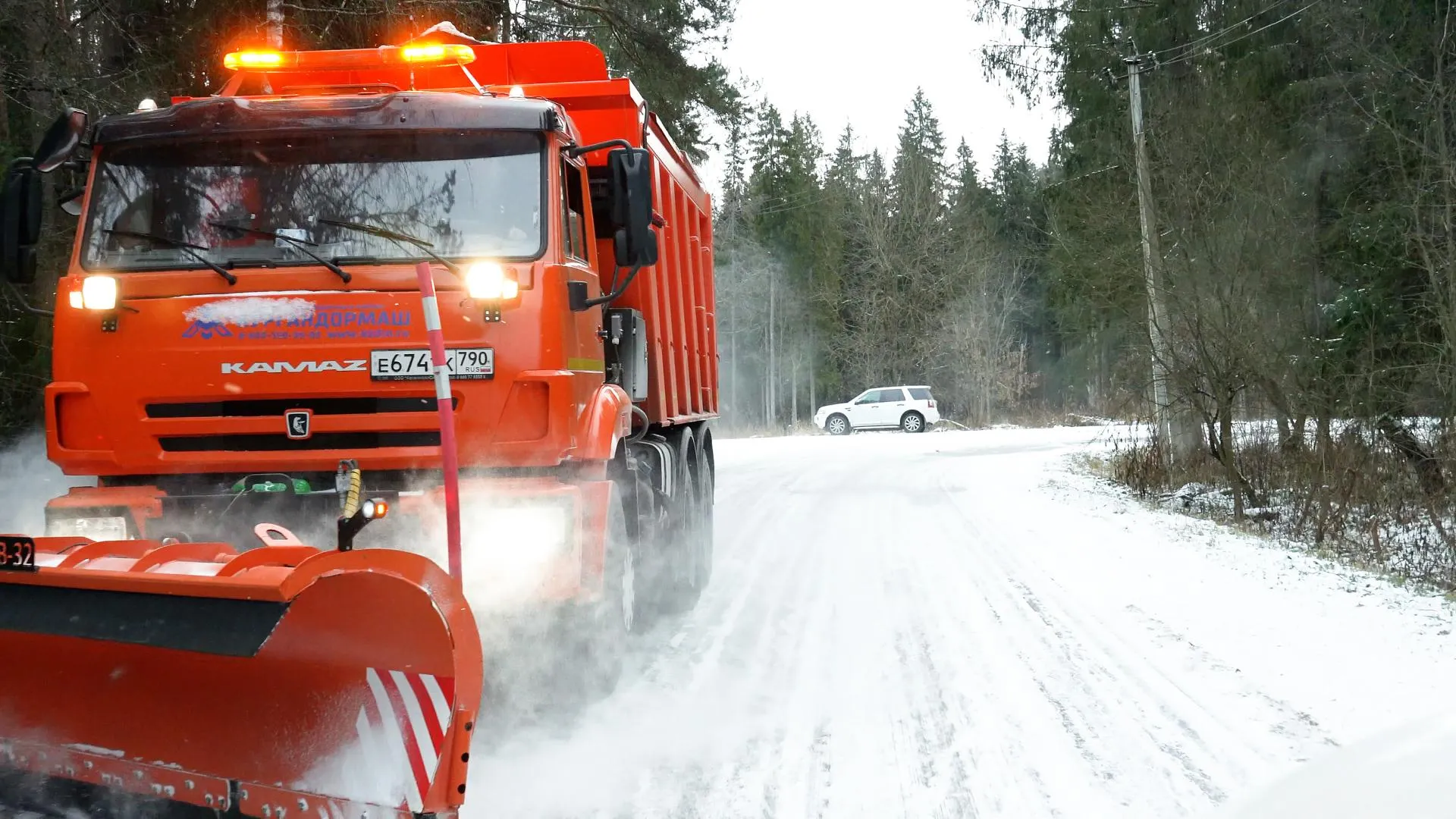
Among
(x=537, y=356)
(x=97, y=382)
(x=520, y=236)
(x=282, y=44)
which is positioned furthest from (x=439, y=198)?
(x=282, y=44)

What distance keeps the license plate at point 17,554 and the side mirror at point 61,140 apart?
2.18 meters

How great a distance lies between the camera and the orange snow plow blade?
2.91 metres

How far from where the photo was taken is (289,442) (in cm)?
456

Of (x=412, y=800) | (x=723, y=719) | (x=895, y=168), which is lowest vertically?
(x=723, y=719)

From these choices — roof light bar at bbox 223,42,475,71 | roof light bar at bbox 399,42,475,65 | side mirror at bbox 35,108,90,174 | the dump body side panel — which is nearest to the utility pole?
Result: the dump body side panel

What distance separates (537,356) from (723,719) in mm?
1816

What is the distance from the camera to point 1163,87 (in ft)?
53.9

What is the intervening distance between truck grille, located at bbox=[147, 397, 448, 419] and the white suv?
109ft

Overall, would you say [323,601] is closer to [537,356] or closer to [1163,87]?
[537,356]

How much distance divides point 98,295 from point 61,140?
2.37ft

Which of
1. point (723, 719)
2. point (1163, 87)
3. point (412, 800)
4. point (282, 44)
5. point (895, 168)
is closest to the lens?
point (412, 800)

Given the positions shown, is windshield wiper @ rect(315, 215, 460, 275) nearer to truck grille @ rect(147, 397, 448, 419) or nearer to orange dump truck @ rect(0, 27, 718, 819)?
orange dump truck @ rect(0, 27, 718, 819)

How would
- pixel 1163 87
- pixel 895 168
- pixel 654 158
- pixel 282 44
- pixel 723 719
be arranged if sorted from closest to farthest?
1. pixel 723 719
2. pixel 654 158
3. pixel 282 44
4. pixel 1163 87
5. pixel 895 168

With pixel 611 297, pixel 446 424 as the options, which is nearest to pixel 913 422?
pixel 611 297
